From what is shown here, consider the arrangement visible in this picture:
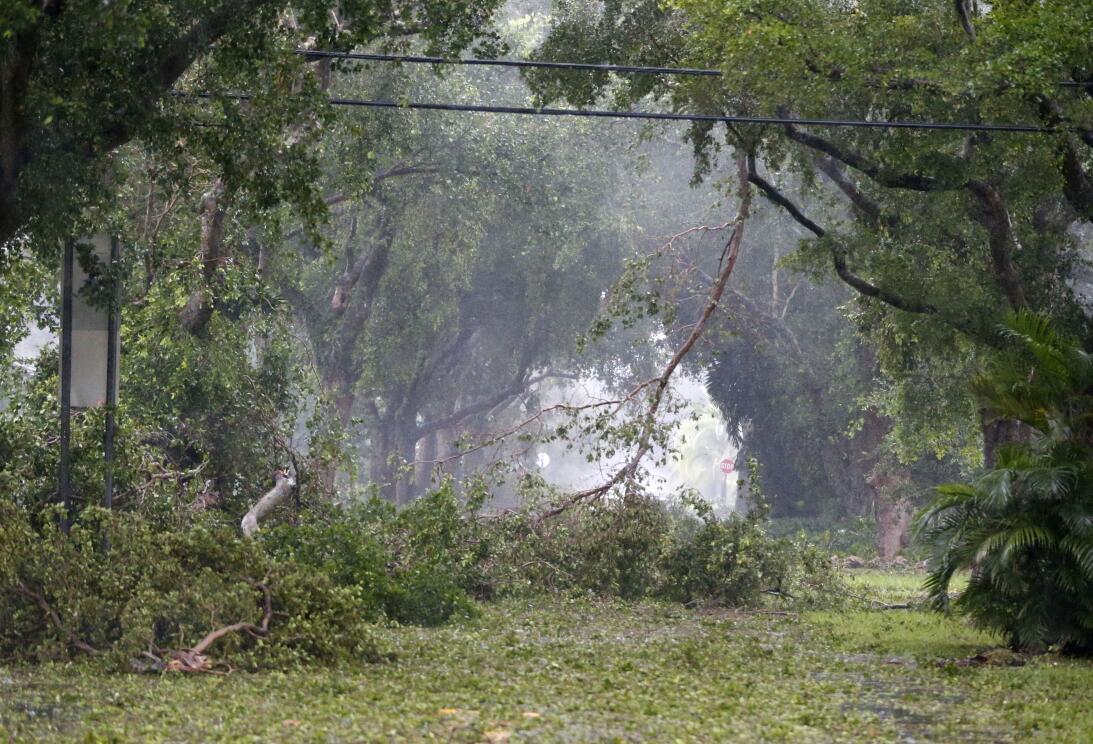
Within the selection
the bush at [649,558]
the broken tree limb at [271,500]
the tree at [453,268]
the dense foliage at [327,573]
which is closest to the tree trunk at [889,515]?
the tree at [453,268]

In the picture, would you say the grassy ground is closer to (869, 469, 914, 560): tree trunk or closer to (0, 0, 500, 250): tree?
(0, 0, 500, 250): tree

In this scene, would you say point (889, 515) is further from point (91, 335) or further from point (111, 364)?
point (91, 335)

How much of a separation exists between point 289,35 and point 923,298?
9477 mm

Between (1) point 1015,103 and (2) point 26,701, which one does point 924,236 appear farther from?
(2) point 26,701

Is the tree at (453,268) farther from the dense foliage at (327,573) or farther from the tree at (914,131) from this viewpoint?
the dense foliage at (327,573)

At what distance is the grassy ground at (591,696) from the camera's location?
879 cm

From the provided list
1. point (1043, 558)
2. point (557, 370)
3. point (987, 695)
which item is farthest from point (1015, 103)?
point (557, 370)

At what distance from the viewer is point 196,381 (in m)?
20.3

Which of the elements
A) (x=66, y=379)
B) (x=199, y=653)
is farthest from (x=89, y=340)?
(x=199, y=653)

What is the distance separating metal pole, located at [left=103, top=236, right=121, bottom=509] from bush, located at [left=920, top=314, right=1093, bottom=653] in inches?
301

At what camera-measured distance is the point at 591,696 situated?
10.4 metres

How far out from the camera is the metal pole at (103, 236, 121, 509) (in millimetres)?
13625

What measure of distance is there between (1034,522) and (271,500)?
34.1 feet

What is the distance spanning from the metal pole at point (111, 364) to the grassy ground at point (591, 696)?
8.28 ft
